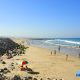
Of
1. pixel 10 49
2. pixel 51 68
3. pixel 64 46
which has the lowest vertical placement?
pixel 51 68

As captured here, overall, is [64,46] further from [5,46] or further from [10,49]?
[10,49]

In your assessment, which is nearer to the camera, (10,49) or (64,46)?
(10,49)

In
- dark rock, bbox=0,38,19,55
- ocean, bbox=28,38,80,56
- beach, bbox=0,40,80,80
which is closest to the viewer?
beach, bbox=0,40,80,80

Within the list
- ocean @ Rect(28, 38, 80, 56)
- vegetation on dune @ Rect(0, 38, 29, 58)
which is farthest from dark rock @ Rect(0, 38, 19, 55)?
ocean @ Rect(28, 38, 80, 56)

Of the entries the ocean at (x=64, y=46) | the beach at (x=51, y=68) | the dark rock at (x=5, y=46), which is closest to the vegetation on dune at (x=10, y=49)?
the dark rock at (x=5, y=46)

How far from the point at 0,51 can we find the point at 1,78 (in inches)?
750

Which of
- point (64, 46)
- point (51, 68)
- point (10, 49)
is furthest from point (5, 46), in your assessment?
point (64, 46)

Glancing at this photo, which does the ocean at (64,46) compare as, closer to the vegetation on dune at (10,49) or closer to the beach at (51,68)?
the vegetation on dune at (10,49)

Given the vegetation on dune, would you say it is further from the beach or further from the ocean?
the ocean

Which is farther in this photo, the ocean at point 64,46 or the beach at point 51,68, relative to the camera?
the ocean at point 64,46

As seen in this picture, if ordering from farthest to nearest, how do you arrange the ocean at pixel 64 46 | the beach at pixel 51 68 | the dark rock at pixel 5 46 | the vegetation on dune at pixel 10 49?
the ocean at pixel 64 46 < the dark rock at pixel 5 46 < the vegetation on dune at pixel 10 49 < the beach at pixel 51 68

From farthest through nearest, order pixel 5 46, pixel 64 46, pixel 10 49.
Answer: pixel 64 46, pixel 5 46, pixel 10 49

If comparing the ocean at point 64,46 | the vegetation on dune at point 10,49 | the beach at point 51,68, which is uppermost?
the vegetation on dune at point 10,49

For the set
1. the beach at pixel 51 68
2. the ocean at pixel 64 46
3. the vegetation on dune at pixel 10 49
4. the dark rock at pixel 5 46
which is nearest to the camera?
the beach at pixel 51 68
